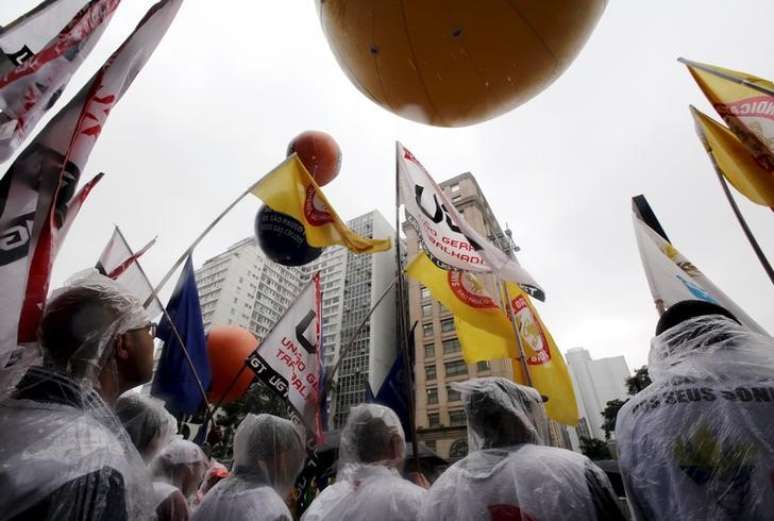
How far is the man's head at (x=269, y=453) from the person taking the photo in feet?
8.23

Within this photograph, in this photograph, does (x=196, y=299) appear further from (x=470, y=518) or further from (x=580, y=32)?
(x=580, y=32)

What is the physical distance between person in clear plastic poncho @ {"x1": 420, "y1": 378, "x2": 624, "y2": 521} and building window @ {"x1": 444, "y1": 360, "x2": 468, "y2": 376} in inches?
1269

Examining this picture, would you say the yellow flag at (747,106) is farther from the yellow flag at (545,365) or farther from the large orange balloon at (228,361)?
the large orange balloon at (228,361)

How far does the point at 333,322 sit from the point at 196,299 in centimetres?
6305

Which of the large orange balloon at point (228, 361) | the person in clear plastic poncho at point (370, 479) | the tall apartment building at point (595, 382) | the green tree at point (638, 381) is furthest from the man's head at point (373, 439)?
the tall apartment building at point (595, 382)

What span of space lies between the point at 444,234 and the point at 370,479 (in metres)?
2.74

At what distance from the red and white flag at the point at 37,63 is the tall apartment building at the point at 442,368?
27520 millimetres

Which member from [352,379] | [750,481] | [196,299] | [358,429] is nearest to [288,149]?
[196,299]

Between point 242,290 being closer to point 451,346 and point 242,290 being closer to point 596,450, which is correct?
point 451,346

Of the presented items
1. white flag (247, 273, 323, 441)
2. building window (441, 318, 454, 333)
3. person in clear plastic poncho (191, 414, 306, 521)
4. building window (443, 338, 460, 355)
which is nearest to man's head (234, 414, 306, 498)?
person in clear plastic poncho (191, 414, 306, 521)

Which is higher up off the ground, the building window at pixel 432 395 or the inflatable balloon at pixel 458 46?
the building window at pixel 432 395

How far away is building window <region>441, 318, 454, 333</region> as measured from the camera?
35406 millimetres

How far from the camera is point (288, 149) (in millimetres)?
5664

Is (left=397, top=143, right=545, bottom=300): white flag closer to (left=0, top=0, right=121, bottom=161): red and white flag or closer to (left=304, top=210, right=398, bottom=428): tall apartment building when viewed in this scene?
(left=0, top=0, right=121, bottom=161): red and white flag
